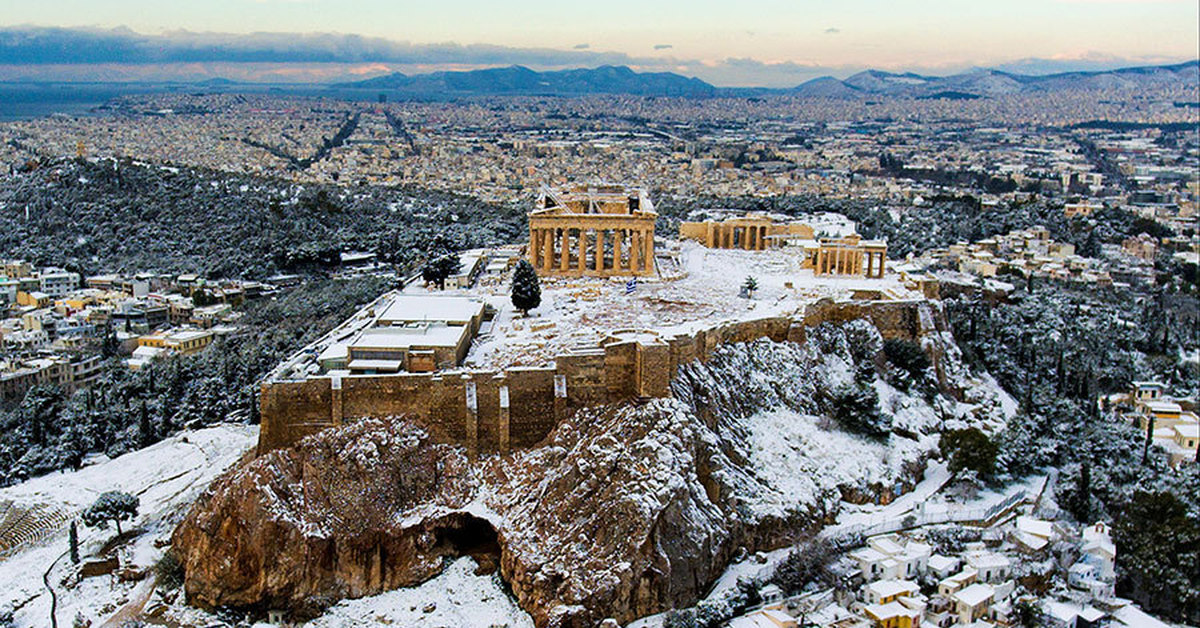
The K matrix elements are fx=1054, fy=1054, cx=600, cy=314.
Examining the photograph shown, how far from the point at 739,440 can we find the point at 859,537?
4168mm

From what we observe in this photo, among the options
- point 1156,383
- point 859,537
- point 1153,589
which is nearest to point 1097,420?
point 1156,383

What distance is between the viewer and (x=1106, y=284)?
60.2m

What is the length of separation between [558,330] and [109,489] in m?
14.4

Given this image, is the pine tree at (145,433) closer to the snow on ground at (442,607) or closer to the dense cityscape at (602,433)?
the dense cityscape at (602,433)

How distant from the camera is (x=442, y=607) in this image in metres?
24.8

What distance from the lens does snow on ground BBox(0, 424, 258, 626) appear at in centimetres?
2520

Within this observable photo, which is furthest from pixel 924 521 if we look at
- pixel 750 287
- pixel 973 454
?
pixel 750 287

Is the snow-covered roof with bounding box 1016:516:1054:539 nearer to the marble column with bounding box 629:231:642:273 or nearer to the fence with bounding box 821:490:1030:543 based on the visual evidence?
the fence with bounding box 821:490:1030:543

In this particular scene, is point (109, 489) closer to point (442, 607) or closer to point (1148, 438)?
point (442, 607)

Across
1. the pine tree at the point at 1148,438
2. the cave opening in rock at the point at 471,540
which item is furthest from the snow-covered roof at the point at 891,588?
the pine tree at the point at 1148,438

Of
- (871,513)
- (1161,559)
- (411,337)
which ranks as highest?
(411,337)

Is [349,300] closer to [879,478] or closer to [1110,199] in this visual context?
[879,478]

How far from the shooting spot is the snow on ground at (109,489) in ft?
82.7

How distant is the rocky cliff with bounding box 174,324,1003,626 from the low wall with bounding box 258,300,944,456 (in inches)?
20.2
